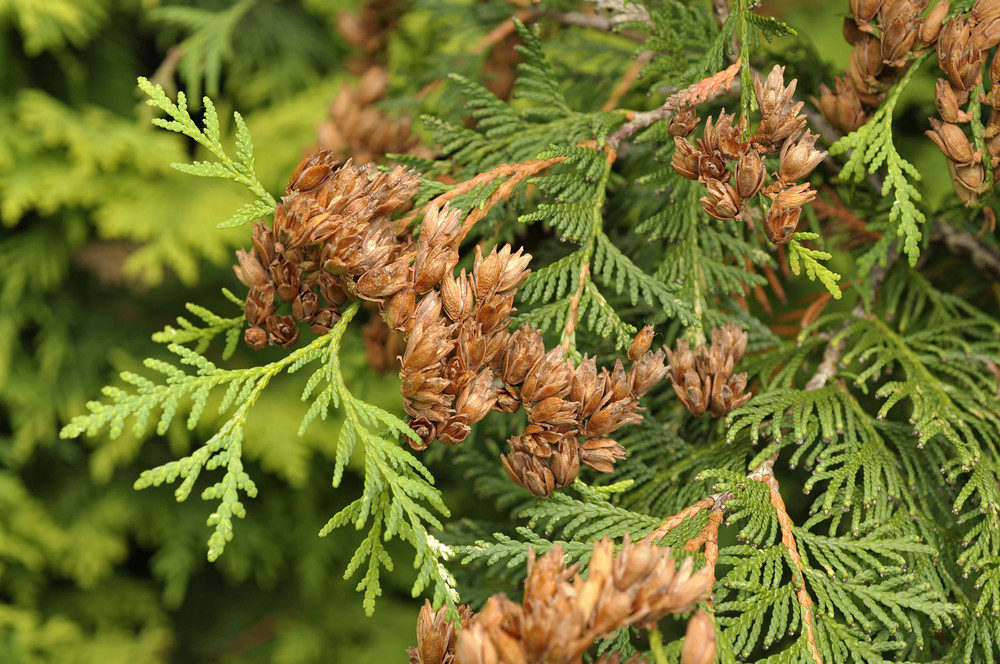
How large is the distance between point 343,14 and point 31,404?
127cm

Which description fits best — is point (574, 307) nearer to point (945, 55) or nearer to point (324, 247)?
point (324, 247)

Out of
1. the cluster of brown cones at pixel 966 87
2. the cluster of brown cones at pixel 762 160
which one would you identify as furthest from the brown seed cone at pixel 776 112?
the cluster of brown cones at pixel 966 87

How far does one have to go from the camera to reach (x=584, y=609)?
0.56 m

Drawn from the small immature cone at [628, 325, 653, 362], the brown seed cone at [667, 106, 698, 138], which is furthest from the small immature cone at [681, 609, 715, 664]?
the brown seed cone at [667, 106, 698, 138]

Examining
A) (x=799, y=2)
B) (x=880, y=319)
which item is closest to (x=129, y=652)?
(x=880, y=319)

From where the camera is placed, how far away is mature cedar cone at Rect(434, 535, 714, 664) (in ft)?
1.81

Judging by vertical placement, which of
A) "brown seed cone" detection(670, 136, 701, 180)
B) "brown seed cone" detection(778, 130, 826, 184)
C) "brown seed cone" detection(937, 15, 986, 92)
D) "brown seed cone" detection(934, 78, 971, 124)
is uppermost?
"brown seed cone" detection(937, 15, 986, 92)

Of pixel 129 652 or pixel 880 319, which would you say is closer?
pixel 880 319

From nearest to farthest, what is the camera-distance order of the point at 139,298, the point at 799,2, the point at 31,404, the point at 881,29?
the point at 881,29 → the point at 31,404 → the point at 139,298 → the point at 799,2

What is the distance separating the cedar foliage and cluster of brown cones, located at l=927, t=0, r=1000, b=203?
24 mm

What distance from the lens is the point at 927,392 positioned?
898 millimetres

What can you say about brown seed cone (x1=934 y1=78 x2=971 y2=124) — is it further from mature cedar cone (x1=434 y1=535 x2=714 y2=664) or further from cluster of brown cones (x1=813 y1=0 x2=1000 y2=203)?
mature cedar cone (x1=434 y1=535 x2=714 y2=664)

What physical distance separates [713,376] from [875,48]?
43 centimetres

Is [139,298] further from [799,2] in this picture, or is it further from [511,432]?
[799,2]
